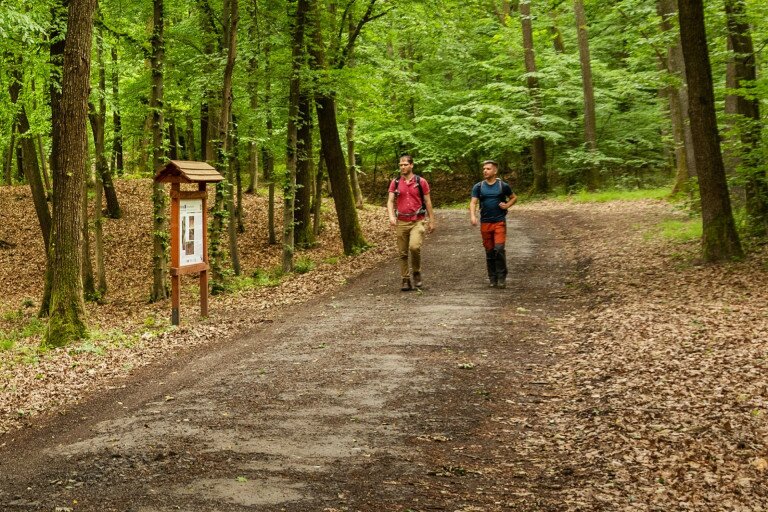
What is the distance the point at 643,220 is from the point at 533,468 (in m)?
15.1

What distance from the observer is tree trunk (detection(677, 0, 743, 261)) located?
11789mm

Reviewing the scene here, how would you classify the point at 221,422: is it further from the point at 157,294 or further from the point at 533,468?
the point at 157,294

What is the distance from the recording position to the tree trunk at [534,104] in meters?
28.6

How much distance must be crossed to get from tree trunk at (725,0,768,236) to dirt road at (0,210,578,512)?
519cm

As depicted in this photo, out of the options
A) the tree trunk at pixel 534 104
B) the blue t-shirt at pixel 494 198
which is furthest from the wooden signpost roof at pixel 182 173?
the tree trunk at pixel 534 104

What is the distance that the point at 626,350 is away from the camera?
26.0 feet

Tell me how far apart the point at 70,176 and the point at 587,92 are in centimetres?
2118

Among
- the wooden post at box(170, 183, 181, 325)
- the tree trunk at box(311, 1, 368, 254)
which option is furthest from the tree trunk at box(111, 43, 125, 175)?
the wooden post at box(170, 183, 181, 325)

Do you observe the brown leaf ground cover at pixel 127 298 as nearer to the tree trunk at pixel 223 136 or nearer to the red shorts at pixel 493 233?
the tree trunk at pixel 223 136

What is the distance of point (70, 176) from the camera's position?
1010 cm

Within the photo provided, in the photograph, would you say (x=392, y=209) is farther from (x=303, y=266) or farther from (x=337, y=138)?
(x=337, y=138)

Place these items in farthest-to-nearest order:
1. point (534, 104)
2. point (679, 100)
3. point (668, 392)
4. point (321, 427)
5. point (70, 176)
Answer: point (534, 104) < point (679, 100) < point (70, 176) < point (668, 392) < point (321, 427)

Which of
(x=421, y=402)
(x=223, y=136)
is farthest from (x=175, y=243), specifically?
(x=421, y=402)

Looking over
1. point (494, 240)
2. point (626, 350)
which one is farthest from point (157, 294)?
point (626, 350)
